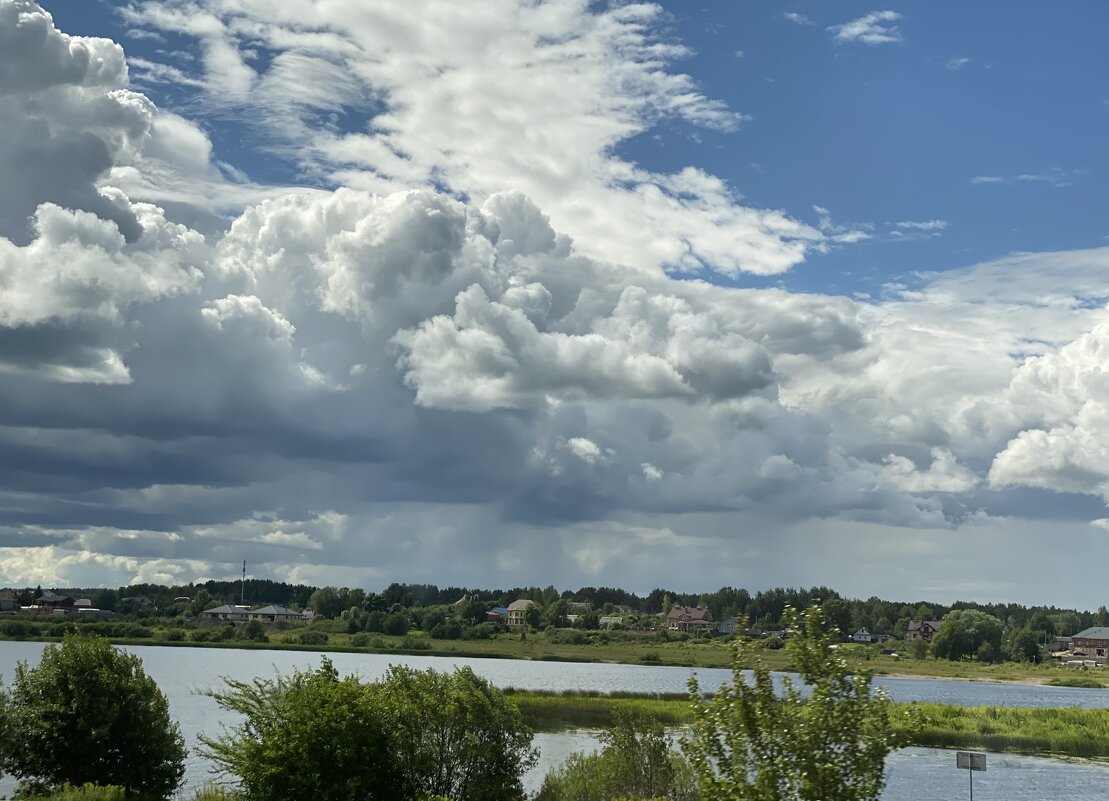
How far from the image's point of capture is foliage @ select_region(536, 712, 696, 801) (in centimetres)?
3516

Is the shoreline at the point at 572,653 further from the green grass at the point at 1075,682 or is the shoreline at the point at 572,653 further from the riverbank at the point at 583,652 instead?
the green grass at the point at 1075,682

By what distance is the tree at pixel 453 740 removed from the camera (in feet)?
109

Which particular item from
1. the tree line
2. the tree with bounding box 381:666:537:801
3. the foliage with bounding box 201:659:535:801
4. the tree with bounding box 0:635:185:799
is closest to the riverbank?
the tree line

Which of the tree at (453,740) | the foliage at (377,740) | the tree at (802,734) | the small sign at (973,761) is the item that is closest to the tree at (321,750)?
the foliage at (377,740)

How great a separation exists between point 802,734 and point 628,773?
19.1 m

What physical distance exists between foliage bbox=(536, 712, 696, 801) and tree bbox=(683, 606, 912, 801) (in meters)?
16.4

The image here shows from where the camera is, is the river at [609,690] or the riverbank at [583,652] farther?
the riverbank at [583,652]

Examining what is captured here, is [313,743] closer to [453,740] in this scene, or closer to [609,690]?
[453,740]

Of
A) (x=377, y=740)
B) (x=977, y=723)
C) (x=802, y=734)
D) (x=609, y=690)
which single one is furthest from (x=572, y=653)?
(x=802, y=734)

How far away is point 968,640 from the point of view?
192875mm

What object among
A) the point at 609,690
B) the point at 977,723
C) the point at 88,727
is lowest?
the point at 609,690

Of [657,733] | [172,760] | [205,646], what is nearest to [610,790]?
[657,733]

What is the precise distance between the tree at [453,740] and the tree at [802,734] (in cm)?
1553

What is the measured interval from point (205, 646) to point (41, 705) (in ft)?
516
